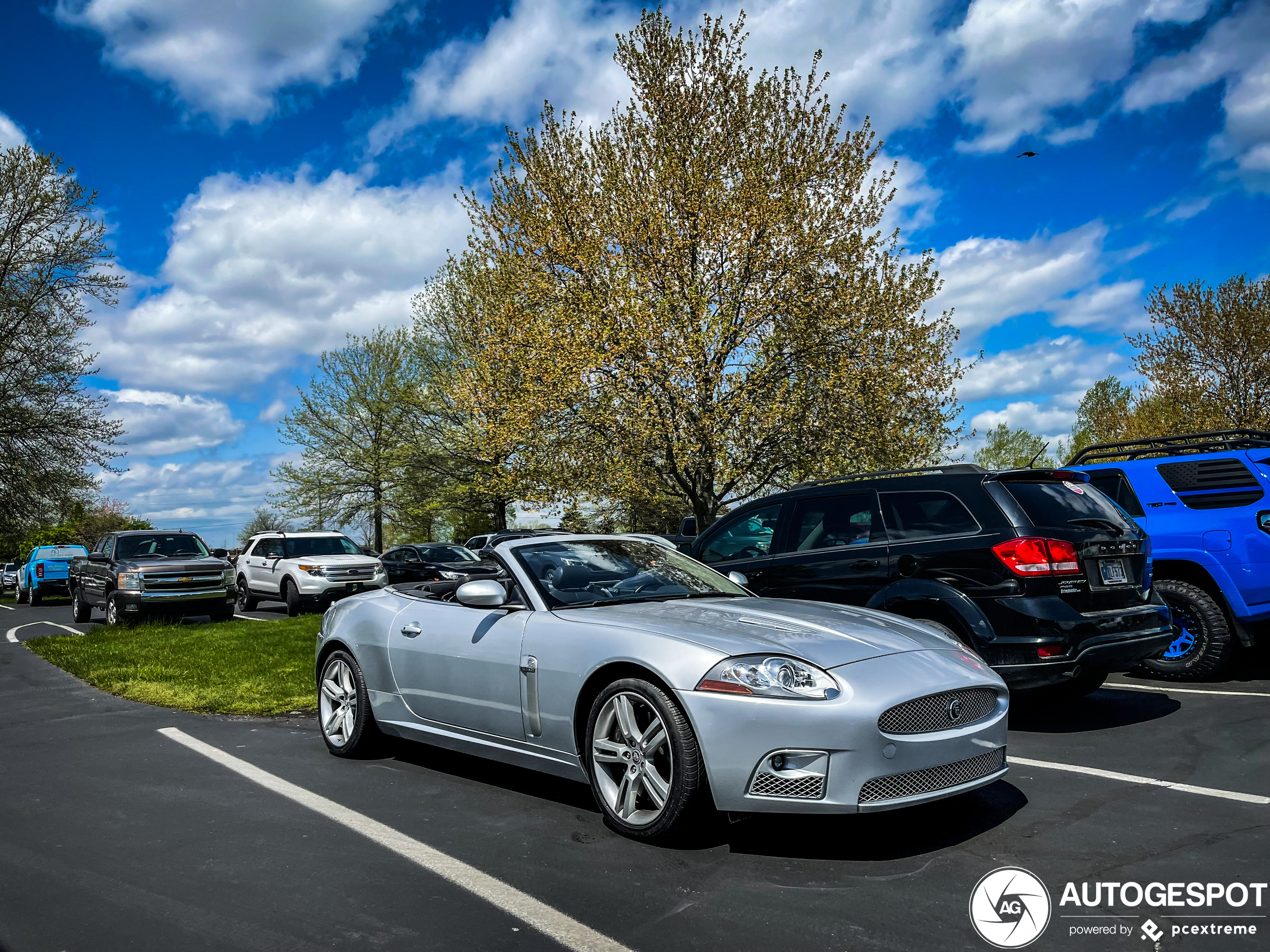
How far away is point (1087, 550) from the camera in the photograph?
612cm

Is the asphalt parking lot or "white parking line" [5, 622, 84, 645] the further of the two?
"white parking line" [5, 622, 84, 645]

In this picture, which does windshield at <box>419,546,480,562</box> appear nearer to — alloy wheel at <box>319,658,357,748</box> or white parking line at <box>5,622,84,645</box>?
white parking line at <box>5,622,84,645</box>

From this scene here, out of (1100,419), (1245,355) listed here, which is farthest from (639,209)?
(1100,419)

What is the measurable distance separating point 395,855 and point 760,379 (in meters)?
16.3

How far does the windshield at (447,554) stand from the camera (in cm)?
2175

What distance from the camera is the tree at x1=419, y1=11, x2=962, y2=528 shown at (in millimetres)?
19141

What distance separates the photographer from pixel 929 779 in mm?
3900

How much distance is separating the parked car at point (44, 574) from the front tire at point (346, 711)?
25302mm

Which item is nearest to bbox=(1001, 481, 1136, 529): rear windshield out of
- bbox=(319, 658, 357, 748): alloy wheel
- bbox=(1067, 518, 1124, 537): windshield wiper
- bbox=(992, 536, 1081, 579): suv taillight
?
bbox=(1067, 518, 1124, 537): windshield wiper

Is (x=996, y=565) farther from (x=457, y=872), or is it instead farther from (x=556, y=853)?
(x=457, y=872)

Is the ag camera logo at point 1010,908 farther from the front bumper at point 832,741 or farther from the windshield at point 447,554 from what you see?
the windshield at point 447,554

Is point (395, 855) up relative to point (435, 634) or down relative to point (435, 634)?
down

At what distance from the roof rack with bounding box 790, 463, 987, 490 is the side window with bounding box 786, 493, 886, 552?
0.44 feet

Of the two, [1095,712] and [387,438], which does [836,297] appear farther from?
[387,438]
